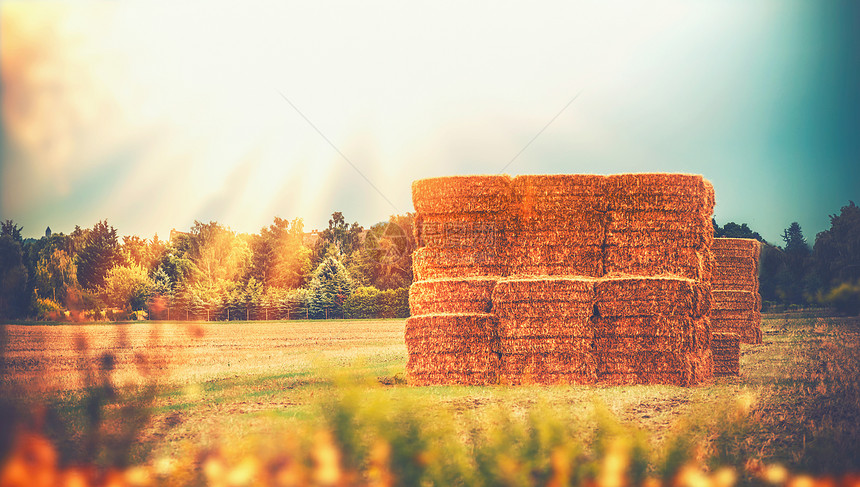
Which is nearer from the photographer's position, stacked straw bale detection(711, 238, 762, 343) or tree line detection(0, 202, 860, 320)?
stacked straw bale detection(711, 238, 762, 343)

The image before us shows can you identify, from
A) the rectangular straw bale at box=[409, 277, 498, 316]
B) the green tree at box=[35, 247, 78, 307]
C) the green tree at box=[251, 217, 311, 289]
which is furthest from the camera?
the green tree at box=[251, 217, 311, 289]

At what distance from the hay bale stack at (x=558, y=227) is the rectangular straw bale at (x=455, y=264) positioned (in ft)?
1.18

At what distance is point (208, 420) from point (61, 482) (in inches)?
120

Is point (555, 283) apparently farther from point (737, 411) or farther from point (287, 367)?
point (287, 367)

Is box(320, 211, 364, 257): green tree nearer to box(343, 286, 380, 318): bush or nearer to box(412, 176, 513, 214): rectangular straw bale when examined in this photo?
box(343, 286, 380, 318): bush

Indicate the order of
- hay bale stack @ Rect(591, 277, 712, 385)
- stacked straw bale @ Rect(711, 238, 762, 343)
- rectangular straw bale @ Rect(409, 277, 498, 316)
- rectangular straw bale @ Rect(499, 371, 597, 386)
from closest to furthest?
rectangular straw bale @ Rect(499, 371, 597, 386), hay bale stack @ Rect(591, 277, 712, 385), rectangular straw bale @ Rect(409, 277, 498, 316), stacked straw bale @ Rect(711, 238, 762, 343)

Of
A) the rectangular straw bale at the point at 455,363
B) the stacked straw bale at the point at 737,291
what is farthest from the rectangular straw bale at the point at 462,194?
the stacked straw bale at the point at 737,291

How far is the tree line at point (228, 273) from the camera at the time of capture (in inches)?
1572

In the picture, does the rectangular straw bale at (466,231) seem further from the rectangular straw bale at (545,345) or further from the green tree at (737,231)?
the green tree at (737,231)

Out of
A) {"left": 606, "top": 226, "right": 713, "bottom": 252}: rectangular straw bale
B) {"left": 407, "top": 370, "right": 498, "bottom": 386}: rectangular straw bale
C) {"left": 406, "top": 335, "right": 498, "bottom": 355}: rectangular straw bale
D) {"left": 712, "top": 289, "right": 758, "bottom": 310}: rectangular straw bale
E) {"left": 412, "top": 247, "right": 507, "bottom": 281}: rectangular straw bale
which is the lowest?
Result: {"left": 407, "top": 370, "right": 498, "bottom": 386}: rectangular straw bale

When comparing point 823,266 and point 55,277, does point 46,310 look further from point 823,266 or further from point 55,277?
point 823,266

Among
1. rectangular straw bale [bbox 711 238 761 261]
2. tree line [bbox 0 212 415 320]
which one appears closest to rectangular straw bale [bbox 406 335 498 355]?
rectangular straw bale [bbox 711 238 761 261]

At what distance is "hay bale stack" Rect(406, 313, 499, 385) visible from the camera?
12.9 meters

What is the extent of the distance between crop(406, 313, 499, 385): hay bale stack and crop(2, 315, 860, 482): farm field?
2.37ft
